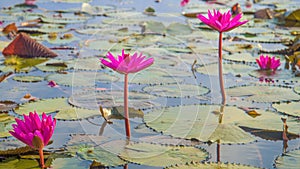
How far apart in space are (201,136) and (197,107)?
324 mm

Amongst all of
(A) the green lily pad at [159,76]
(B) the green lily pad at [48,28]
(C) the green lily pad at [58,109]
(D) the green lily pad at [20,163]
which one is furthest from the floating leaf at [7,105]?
(B) the green lily pad at [48,28]

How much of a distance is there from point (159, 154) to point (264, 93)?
94 cm

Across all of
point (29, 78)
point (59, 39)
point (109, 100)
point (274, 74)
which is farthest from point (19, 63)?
point (274, 74)

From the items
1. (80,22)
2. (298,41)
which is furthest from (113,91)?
(80,22)

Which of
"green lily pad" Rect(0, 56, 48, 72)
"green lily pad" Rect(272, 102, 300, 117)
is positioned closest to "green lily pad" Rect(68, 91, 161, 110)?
"green lily pad" Rect(272, 102, 300, 117)

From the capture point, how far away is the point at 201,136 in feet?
6.06

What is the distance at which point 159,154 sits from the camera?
1678 mm

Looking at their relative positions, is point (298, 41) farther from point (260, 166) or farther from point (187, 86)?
point (260, 166)

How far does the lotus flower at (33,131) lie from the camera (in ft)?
4.83

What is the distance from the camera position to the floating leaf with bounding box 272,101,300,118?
82.9 inches

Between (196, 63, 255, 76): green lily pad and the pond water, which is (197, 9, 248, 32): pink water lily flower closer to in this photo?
the pond water

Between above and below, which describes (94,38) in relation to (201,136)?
above

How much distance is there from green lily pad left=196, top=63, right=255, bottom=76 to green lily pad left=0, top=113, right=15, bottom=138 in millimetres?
1228

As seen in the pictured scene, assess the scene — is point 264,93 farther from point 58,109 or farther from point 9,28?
point 9,28
